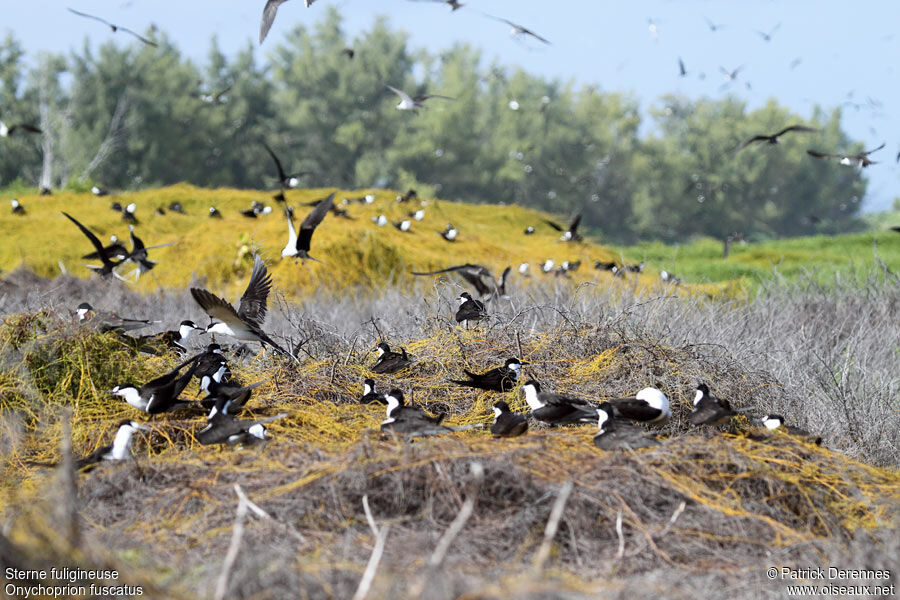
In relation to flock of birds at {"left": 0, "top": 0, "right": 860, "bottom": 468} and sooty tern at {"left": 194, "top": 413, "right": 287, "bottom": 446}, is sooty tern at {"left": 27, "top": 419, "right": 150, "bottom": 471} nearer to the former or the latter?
flock of birds at {"left": 0, "top": 0, "right": 860, "bottom": 468}

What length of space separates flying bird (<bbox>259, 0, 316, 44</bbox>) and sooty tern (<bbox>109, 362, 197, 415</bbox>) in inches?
99.0

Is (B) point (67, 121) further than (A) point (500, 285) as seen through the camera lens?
Yes

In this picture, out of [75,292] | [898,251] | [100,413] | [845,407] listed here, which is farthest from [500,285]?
[898,251]

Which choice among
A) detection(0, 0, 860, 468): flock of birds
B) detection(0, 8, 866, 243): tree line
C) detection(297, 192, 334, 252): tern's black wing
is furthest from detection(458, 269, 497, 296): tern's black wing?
detection(0, 8, 866, 243): tree line

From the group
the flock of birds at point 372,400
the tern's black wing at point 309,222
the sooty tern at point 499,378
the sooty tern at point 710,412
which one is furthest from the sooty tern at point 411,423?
the tern's black wing at point 309,222

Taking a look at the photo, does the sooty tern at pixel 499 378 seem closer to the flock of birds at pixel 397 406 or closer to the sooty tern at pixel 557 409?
the flock of birds at pixel 397 406

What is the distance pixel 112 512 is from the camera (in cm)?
380

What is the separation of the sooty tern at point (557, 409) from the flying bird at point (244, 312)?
1585 millimetres

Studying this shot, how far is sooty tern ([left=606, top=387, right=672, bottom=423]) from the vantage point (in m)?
4.51

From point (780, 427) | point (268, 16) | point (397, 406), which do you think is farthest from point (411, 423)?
point (268, 16)

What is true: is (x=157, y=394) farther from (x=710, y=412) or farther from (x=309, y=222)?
(x=710, y=412)

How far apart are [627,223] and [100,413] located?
191 ft

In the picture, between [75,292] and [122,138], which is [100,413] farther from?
[122,138]

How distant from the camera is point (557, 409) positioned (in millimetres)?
4641
